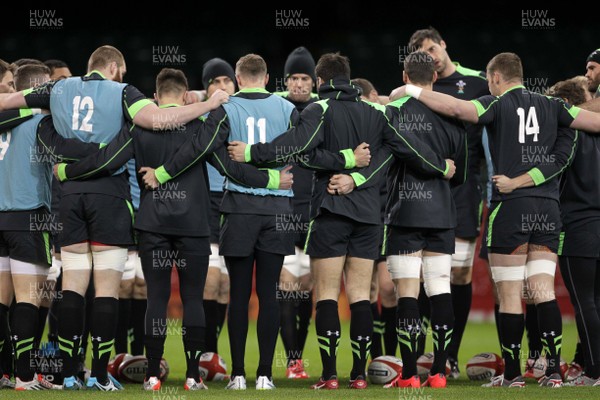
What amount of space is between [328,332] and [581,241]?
2.06m

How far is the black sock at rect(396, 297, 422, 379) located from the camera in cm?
708

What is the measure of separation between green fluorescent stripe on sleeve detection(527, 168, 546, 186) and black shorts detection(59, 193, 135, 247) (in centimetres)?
294

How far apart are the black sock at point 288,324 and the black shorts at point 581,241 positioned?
2380 millimetres

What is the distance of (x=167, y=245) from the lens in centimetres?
694

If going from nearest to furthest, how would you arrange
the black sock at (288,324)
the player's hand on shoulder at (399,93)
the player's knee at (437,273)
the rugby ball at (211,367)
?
the player's knee at (437,273) → the player's hand on shoulder at (399,93) → the rugby ball at (211,367) → the black sock at (288,324)

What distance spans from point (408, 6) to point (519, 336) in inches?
→ 523

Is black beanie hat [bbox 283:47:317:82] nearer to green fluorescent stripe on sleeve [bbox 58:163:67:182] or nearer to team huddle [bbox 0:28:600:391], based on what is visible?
team huddle [bbox 0:28:600:391]

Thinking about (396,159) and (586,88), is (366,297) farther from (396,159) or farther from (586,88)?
(586,88)

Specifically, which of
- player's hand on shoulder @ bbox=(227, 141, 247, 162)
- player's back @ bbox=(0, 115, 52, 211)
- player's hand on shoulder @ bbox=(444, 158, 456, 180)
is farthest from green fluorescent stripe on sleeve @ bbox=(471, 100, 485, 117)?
player's back @ bbox=(0, 115, 52, 211)

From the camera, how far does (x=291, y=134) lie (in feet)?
23.2

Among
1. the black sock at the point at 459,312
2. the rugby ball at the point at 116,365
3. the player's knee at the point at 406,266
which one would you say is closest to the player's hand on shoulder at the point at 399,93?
the player's knee at the point at 406,266

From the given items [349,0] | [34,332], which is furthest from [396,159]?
[349,0]

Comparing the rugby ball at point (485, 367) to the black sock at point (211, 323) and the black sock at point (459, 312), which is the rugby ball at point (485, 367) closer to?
the black sock at point (459, 312)

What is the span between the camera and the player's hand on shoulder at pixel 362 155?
714 cm
